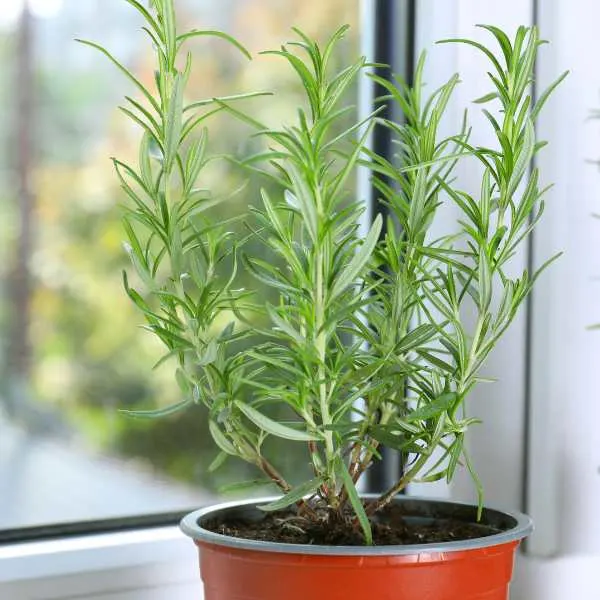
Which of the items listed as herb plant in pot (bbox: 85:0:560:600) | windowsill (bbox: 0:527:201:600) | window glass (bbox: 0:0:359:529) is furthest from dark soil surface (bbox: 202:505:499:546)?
window glass (bbox: 0:0:359:529)

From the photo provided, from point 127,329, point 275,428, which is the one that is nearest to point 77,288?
point 127,329

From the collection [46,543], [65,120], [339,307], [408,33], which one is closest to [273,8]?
[408,33]

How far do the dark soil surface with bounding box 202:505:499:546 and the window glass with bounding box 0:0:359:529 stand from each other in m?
0.28

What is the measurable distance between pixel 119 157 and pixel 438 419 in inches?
18.3

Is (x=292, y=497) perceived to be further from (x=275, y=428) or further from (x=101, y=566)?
(x=101, y=566)

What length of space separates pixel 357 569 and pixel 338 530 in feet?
0.26

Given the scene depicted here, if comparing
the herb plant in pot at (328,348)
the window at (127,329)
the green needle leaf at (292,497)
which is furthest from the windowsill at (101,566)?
the green needle leaf at (292,497)

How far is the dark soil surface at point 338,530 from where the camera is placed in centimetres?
68

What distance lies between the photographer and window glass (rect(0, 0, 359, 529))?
93 cm

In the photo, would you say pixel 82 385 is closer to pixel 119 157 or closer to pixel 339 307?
pixel 119 157

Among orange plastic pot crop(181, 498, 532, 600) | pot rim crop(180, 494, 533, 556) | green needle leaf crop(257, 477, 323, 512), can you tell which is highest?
green needle leaf crop(257, 477, 323, 512)

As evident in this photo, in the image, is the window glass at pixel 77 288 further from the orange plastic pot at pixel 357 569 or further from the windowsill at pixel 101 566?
the orange plastic pot at pixel 357 569

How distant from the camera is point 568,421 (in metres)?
0.93

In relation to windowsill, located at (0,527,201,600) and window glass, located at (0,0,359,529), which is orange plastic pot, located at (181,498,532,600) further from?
window glass, located at (0,0,359,529)
